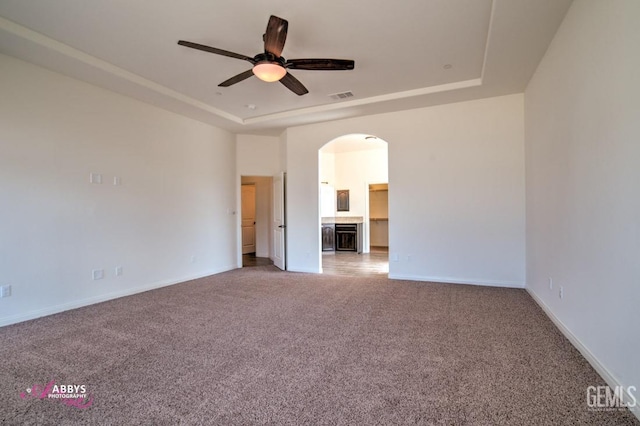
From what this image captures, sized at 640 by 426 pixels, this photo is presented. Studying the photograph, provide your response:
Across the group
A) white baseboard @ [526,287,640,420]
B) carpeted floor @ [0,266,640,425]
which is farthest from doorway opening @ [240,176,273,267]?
white baseboard @ [526,287,640,420]

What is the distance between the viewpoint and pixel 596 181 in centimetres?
217

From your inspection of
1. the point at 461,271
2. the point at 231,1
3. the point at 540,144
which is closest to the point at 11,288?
the point at 231,1

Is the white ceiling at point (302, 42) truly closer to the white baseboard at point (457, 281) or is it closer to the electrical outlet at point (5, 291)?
the electrical outlet at point (5, 291)

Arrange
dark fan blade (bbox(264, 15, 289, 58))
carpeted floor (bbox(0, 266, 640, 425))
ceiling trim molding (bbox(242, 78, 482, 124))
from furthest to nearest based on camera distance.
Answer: ceiling trim molding (bbox(242, 78, 482, 124)) → dark fan blade (bbox(264, 15, 289, 58)) → carpeted floor (bbox(0, 266, 640, 425))

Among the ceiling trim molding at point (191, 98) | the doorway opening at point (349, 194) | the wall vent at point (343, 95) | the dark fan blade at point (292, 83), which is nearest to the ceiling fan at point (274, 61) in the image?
the dark fan blade at point (292, 83)

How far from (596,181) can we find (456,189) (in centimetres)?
276

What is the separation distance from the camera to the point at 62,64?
3.47 meters

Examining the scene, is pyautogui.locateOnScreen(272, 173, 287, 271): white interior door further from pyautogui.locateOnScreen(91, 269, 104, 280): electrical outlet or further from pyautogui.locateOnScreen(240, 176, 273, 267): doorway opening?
pyautogui.locateOnScreen(91, 269, 104, 280): electrical outlet

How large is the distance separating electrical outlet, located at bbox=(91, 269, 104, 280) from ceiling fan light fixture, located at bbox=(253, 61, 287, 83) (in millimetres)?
3432

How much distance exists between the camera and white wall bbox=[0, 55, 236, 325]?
336 cm

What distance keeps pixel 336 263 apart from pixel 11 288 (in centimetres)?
531

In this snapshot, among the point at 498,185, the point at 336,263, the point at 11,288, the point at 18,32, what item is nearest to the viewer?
the point at 18,32

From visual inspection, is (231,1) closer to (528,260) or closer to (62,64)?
(62,64)

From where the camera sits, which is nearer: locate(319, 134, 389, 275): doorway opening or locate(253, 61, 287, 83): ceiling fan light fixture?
locate(253, 61, 287, 83): ceiling fan light fixture
